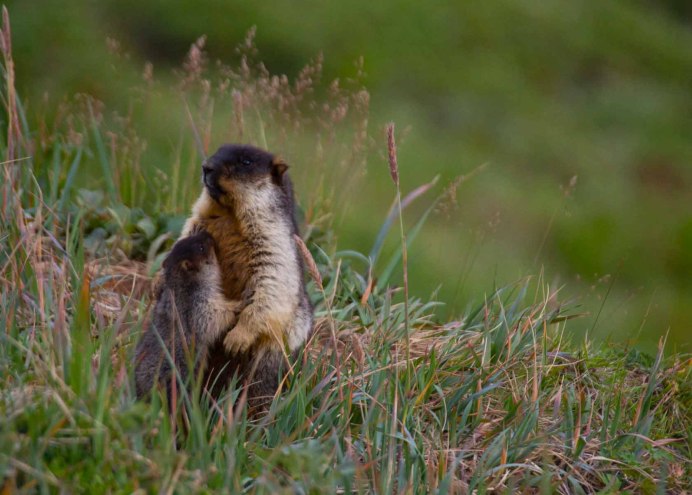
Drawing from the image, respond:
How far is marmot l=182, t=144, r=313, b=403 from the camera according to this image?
4.36m

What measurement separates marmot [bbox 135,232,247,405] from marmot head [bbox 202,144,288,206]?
316mm

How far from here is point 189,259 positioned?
427 centimetres

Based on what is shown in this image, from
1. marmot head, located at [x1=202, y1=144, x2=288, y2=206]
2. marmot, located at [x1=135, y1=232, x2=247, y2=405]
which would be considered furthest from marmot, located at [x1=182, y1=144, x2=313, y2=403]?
marmot, located at [x1=135, y1=232, x2=247, y2=405]

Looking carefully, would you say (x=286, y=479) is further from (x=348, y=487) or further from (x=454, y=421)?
(x=454, y=421)

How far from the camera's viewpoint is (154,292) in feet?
15.0

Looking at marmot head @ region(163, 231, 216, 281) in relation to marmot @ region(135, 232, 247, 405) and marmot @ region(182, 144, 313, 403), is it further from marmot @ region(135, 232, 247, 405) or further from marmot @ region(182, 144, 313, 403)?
marmot @ region(182, 144, 313, 403)

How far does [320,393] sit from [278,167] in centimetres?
109

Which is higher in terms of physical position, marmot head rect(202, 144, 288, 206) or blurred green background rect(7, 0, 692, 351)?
marmot head rect(202, 144, 288, 206)

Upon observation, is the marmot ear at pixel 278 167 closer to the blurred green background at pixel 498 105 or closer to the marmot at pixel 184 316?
the marmot at pixel 184 316

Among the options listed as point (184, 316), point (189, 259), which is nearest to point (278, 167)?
point (189, 259)

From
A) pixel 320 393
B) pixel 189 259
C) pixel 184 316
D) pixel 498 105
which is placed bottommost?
pixel 320 393

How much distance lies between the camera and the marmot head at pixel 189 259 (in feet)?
14.0

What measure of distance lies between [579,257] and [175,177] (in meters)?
4.60

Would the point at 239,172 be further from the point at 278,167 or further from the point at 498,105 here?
the point at 498,105
